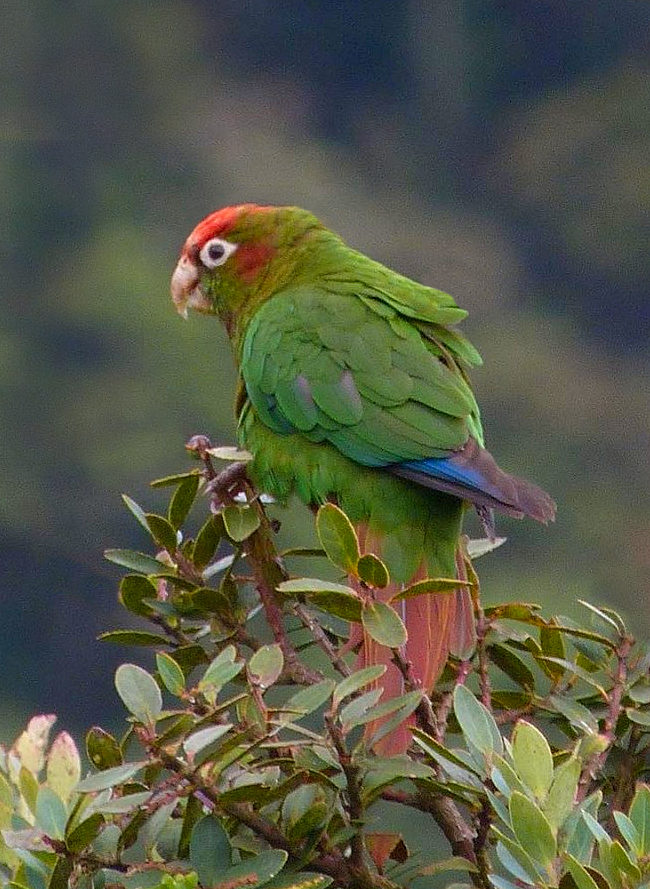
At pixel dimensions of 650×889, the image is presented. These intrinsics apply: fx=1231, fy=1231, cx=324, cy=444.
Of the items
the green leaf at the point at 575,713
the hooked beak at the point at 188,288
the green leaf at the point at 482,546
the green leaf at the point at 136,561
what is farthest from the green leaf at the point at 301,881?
the hooked beak at the point at 188,288

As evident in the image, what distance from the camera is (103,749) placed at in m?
0.64

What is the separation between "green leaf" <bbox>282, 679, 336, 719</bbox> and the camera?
62 cm

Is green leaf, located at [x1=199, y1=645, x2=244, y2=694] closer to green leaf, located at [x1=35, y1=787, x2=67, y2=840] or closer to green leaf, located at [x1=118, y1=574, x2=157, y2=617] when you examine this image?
green leaf, located at [x1=35, y1=787, x2=67, y2=840]

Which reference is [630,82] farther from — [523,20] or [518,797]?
[518,797]

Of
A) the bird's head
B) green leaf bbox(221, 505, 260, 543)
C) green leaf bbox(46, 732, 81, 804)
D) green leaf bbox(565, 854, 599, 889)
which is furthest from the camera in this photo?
the bird's head

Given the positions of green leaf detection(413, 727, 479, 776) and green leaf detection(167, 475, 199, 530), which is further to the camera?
green leaf detection(167, 475, 199, 530)

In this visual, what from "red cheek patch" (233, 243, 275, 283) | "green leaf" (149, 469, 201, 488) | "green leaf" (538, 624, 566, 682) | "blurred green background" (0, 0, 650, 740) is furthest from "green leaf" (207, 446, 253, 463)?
"blurred green background" (0, 0, 650, 740)

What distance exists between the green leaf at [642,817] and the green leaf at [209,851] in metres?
0.19

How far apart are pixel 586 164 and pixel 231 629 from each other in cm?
314

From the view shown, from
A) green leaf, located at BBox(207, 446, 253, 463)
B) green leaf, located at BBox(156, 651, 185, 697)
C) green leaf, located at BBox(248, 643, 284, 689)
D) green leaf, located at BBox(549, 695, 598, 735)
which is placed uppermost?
green leaf, located at BBox(207, 446, 253, 463)

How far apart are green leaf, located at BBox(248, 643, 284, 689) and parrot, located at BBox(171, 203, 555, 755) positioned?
0.63 ft

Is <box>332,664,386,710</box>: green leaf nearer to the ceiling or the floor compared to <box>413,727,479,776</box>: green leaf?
nearer to the ceiling

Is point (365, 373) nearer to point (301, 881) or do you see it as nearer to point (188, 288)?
point (188, 288)

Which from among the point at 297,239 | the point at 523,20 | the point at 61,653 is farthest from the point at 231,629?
the point at 523,20
